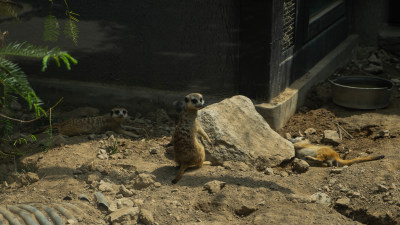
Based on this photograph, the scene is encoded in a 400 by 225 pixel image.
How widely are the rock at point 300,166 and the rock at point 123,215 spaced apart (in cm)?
155

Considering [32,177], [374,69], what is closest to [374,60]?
[374,69]

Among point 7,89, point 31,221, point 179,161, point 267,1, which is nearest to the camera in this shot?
point 7,89

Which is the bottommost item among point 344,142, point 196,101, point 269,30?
point 344,142

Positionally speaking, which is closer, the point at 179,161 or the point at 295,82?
the point at 179,161

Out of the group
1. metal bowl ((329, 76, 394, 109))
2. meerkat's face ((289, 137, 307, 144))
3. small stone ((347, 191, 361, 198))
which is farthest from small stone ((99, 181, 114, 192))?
metal bowl ((329, 76, 394, 109))

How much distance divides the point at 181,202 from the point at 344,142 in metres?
2.20

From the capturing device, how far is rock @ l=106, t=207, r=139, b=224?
11.3 feet

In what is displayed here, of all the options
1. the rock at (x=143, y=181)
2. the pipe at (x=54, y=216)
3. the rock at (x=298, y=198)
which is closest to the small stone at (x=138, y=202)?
the rock at (x=143, y=181)

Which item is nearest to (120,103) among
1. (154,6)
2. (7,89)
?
(154,6)

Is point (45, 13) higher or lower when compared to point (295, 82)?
higher

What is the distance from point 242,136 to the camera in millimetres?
4629

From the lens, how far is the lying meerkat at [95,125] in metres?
5.23

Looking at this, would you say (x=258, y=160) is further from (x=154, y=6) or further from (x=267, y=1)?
(x=154, y=6)

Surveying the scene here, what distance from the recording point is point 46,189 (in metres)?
3.93
